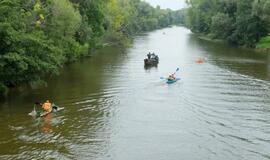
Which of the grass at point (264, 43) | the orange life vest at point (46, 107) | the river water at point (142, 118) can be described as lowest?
the river water at point (142, 118)

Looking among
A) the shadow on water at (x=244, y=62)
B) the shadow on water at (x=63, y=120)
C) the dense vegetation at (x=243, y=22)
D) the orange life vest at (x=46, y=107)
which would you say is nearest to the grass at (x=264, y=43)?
the dense vegetation at (x=243, y=22)

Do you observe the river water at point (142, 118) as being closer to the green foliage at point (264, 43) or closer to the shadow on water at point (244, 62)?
the shadow on water at point (244, 62)

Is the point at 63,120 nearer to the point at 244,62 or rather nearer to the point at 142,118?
the point at 142,118

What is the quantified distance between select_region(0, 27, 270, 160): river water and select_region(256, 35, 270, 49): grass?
118 ft

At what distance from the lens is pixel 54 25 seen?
181 feet

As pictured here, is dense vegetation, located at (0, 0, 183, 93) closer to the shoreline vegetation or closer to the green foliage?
the shoreline vegetation

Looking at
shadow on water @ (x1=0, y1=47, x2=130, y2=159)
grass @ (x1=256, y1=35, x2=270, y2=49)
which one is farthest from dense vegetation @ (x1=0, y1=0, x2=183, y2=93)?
grass @ (x1=256, y1=35, x2=270, y2=49)

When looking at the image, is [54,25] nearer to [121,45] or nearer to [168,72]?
[168,72]

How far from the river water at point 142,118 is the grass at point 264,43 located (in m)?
35.8

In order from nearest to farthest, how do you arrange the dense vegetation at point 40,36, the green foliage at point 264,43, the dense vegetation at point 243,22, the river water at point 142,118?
Answer: the river water at point 142,118 < the dense vegetation at point 40,36 < the dense vegetation at point 243,22 < the green foliage at point 264,43

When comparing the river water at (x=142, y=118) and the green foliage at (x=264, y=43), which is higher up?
the green foliage at (x=264, y=43)

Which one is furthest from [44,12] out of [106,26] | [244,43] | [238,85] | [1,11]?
[244,43]

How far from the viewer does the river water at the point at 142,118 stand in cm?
2922

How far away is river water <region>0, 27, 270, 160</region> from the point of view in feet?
95.9
